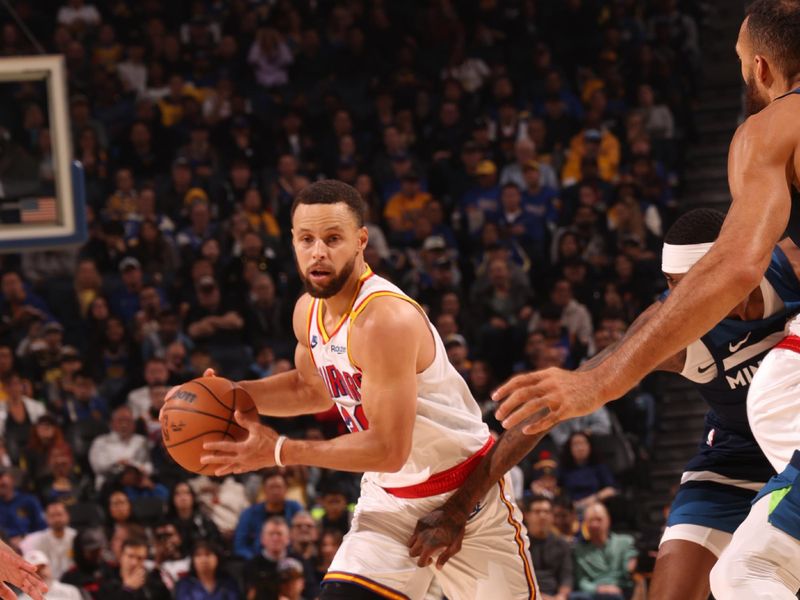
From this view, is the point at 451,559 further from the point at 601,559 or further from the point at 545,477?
the point at 545,477

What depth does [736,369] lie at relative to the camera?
444 centimetres

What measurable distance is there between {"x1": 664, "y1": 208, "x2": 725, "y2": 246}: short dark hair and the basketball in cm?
167

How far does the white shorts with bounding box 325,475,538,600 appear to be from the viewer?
14.5 feet

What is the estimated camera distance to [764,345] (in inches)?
172

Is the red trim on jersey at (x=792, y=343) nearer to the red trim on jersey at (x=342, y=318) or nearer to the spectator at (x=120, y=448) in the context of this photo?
the red trim on jersey at (x=342, y=318)

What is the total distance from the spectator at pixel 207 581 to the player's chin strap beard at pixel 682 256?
201 inches

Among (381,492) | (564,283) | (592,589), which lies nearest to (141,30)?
(564,283)

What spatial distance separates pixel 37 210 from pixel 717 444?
4.89 meters

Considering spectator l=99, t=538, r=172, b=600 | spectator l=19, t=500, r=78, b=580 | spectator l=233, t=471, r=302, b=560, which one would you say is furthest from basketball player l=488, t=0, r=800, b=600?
spectator l=19, t=500, r=78, b=580

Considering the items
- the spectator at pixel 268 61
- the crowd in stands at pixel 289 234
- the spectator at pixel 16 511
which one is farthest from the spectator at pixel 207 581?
the spectator at pixel 268 61

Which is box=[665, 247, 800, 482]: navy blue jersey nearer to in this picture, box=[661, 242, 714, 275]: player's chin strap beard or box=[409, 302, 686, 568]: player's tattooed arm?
box=[409, 302, 686, 568]: player's tattooed arm

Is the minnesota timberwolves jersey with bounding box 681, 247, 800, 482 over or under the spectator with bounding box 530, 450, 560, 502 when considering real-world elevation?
over

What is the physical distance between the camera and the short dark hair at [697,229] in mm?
4410

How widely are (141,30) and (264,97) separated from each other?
5.20 feet
